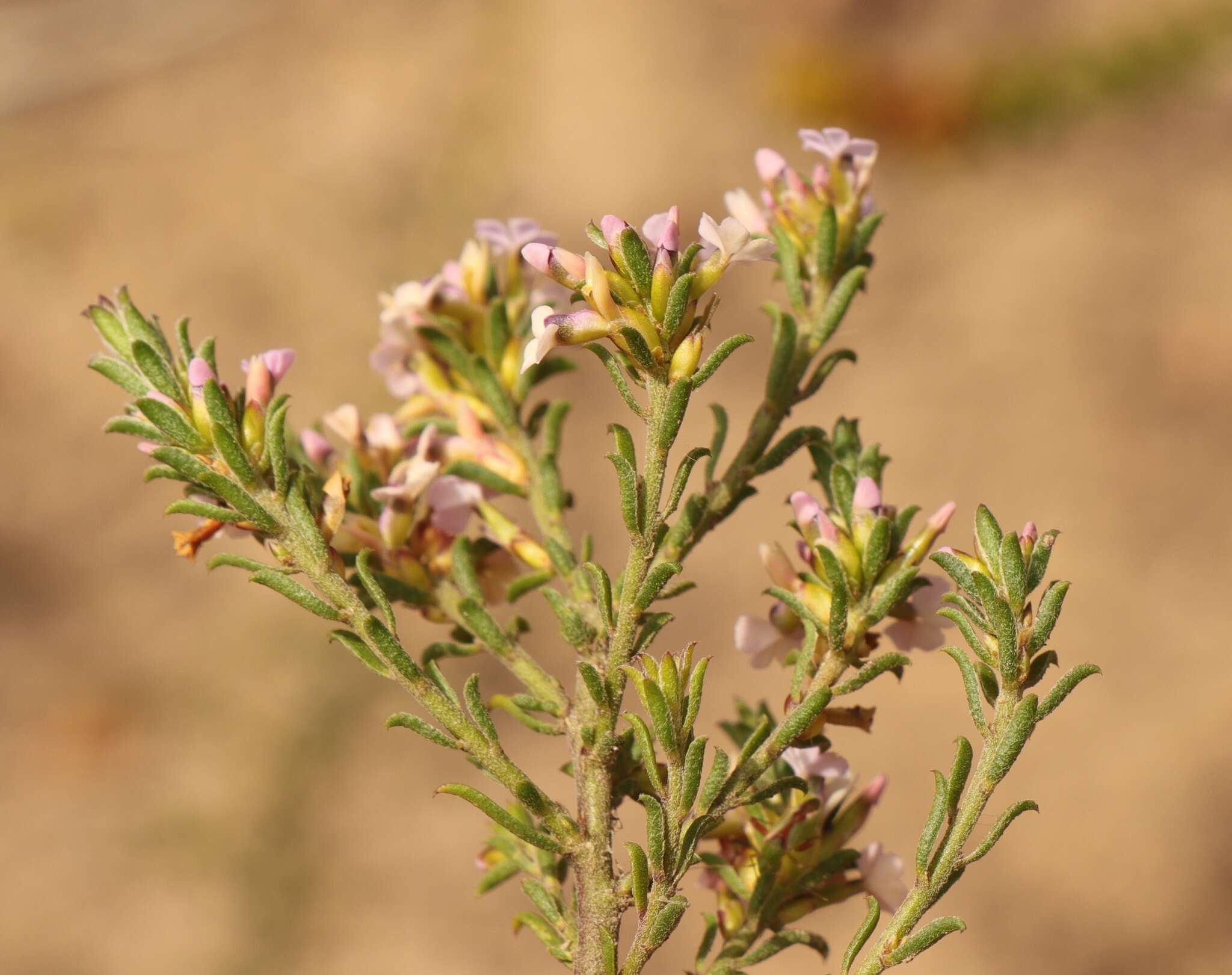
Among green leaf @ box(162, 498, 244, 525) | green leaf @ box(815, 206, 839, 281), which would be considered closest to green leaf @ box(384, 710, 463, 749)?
green leaf @ box(162, 498, 244, 525)

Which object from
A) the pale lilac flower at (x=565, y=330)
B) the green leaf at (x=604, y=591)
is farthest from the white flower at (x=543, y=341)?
the green leaf at (x=604, y=591)

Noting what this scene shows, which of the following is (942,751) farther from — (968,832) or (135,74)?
(135,74)

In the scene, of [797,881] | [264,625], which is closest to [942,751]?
[264,625]

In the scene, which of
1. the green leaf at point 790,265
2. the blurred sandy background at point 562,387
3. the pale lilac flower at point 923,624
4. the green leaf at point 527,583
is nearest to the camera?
the pale lilac flower at point 923,624

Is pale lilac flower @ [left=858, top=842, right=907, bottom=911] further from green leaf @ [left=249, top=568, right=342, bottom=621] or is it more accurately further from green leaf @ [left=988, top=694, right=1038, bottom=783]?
green leaf @ [left=249, top=568, right=342, bottom=621]

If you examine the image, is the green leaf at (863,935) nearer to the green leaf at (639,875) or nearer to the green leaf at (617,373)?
the green leaf at (639,875)

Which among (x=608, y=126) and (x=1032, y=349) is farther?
(x=608, y=126)
